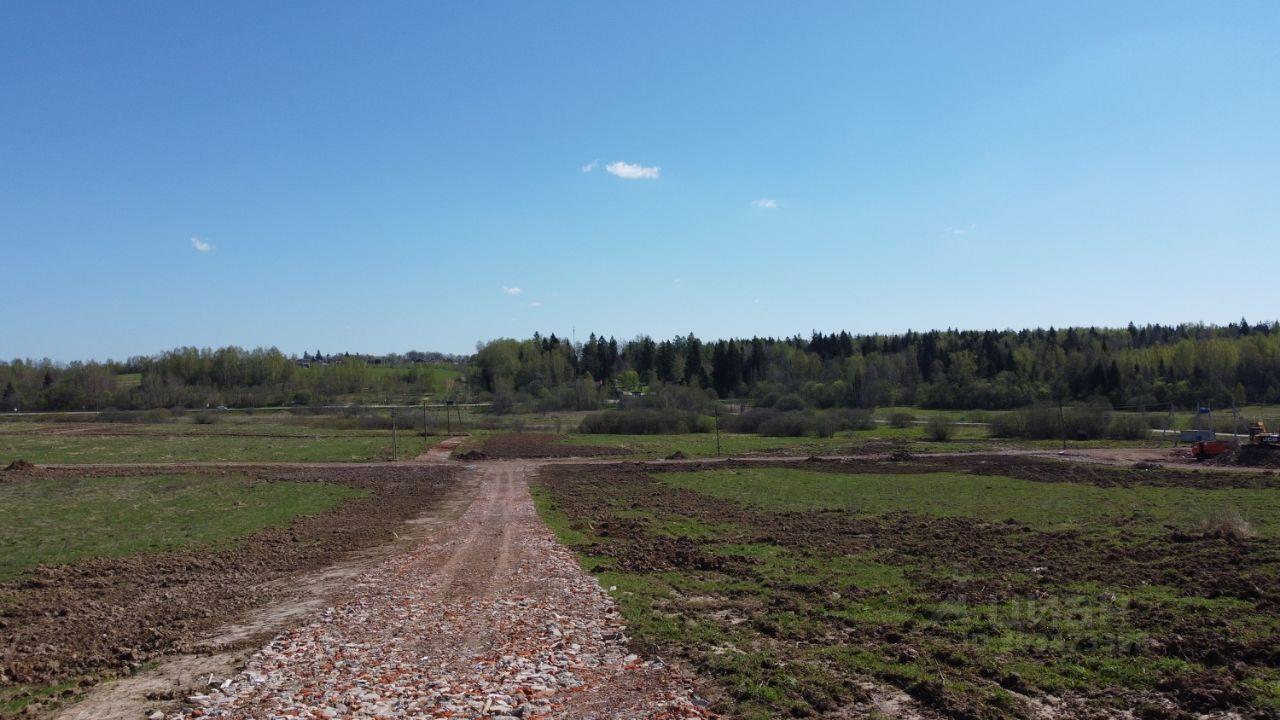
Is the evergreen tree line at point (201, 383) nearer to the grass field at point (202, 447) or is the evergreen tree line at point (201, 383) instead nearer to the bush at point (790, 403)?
the grass field at point (202, 447)

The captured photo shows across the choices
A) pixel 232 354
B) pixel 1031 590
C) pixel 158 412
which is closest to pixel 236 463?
pixel 1031 590

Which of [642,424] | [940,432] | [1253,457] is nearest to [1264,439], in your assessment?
[1253,457]

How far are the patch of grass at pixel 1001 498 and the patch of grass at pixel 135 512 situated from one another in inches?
684

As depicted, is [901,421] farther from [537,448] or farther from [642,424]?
[537,448]

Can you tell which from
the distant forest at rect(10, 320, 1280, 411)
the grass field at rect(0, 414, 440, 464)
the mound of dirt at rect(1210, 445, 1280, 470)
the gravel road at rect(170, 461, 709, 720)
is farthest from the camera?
the distant forest at rect(10, 320, 1280, 411)

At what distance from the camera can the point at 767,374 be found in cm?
14138

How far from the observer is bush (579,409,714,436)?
258ft

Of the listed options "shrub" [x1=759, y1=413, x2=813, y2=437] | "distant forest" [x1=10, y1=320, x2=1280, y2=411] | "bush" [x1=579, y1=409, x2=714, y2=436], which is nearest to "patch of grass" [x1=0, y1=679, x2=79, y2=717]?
"bush" [x1=579, y1=409, x2=714, y2=436]

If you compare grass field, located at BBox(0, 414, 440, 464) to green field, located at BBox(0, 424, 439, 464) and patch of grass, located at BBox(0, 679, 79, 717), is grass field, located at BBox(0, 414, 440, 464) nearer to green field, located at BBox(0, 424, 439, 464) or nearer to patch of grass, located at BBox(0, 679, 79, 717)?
green field, located at BBox(0, 424, 439, 464)

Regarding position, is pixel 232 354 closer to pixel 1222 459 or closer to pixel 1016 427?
pixel 1016 427

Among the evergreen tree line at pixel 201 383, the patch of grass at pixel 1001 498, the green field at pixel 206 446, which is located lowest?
the patch of grass at pixel 1001 498

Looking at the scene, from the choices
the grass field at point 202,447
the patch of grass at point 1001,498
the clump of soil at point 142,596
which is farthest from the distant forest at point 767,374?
the clump of soil at point 142,596

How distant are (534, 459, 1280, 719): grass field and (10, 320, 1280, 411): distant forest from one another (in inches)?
2810

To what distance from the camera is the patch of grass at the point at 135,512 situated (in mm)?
18000
